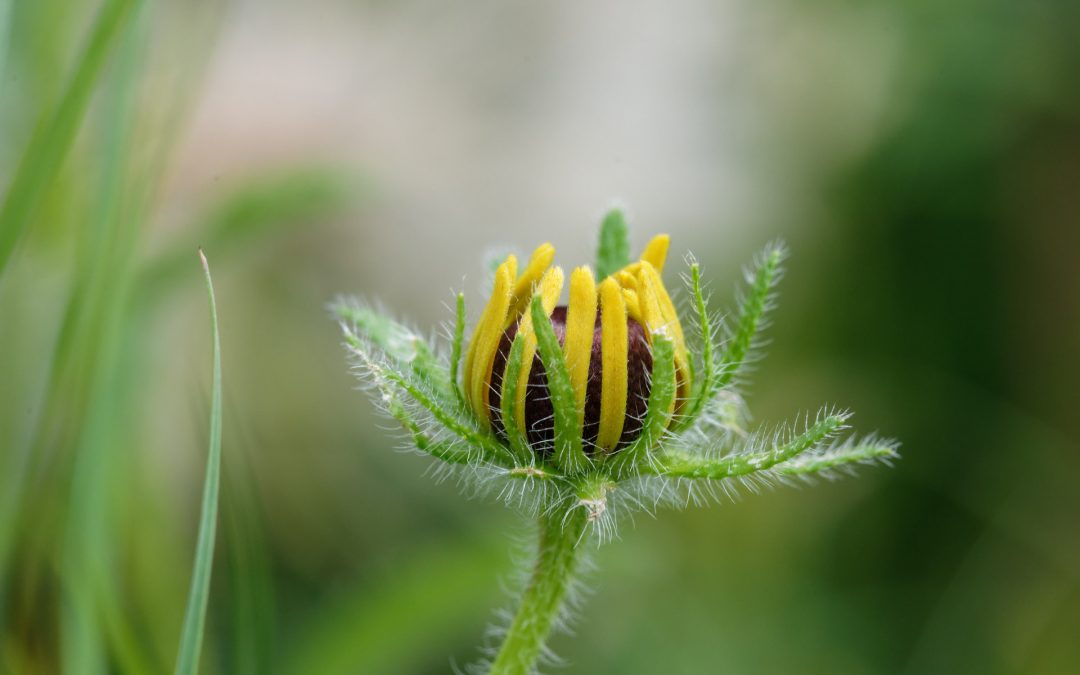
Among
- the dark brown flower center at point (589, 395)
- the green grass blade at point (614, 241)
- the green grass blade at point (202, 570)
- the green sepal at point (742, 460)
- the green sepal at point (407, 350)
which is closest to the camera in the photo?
the green grass blade at point (202, 570)

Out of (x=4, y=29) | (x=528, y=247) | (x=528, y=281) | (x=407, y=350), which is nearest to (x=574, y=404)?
(x=528, y=281)

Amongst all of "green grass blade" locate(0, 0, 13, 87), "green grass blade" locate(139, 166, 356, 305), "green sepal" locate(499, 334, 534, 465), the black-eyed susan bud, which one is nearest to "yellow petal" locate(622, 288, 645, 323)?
the black-eyed susan bud

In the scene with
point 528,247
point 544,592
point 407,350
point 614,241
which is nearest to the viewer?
point 544,592

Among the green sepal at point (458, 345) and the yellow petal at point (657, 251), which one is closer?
the green sepal at point (458, 345)

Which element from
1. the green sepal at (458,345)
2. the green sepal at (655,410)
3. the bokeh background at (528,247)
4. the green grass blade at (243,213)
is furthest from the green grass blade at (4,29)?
the green sepal at (655,410)

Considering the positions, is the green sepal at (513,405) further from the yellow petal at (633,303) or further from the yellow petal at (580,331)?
the yellow petal at (633,303)

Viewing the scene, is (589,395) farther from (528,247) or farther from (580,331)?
(528,247)
